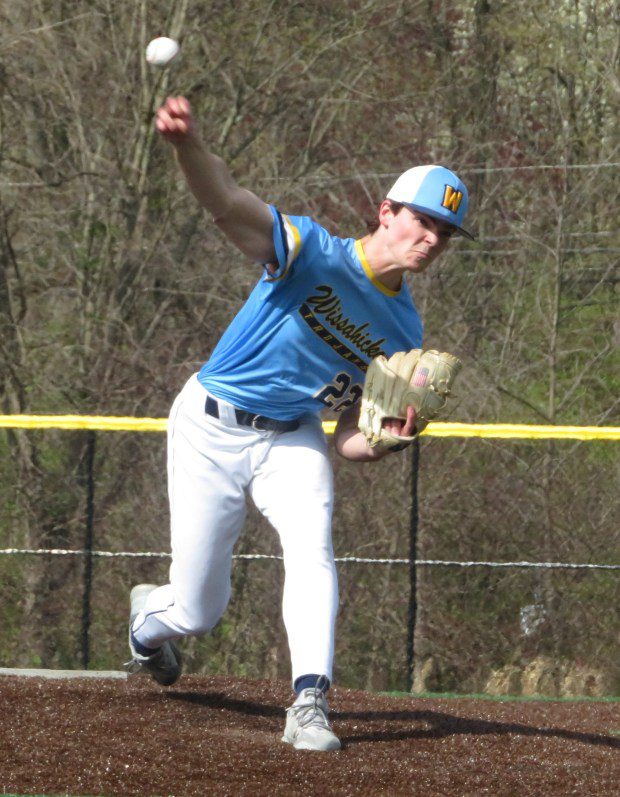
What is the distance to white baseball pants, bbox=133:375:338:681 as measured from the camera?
4586mm

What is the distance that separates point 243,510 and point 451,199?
4.27ft

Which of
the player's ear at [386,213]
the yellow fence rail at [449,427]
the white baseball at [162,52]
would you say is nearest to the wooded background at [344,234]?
the yellow fence rail at [449,427]

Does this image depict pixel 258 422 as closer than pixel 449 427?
Yes

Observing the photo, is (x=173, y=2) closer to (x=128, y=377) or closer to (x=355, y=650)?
(x=128, y=377)

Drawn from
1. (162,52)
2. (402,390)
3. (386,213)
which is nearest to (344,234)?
(386,213)

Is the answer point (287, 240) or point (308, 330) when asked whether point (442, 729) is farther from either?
point (287, 240)

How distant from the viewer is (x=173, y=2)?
11086 millimetres

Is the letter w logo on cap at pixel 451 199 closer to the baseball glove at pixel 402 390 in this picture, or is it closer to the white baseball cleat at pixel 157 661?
the baseball glove at pixel 402 390

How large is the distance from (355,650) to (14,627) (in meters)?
2.43

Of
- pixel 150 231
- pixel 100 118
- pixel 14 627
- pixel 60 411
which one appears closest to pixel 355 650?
pixel 14 627

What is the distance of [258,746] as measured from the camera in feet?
14.8

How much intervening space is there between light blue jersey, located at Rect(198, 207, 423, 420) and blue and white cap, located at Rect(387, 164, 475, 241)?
0.80 ft

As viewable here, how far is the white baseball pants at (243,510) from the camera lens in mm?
4586

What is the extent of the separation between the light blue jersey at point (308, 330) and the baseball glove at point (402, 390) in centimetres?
13
